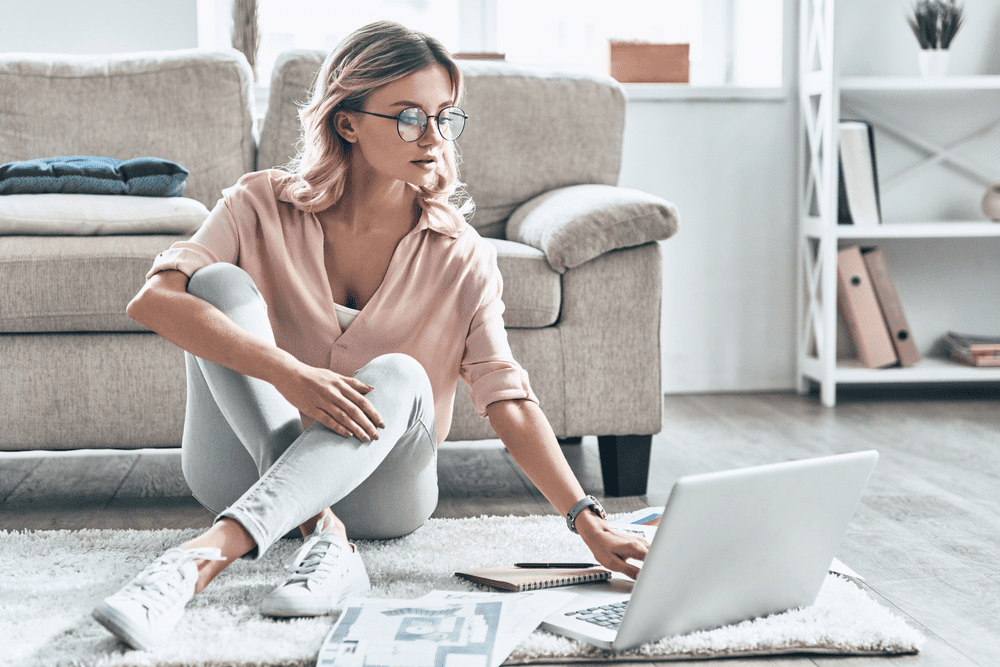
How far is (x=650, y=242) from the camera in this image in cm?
179

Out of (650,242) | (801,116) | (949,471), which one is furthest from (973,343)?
(650,242)

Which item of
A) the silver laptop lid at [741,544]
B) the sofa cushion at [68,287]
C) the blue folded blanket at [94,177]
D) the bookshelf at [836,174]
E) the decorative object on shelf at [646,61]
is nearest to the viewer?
the silver laptop lid at [741,544]

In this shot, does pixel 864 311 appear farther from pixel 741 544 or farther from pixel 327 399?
pixel 327 399

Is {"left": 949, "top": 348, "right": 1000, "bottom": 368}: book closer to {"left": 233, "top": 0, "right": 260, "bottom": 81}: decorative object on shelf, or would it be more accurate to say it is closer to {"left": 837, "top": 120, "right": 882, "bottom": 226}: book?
{"left": 837, "top": 120, "right": 882, "bottom": 226}: book

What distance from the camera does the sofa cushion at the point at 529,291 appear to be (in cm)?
176

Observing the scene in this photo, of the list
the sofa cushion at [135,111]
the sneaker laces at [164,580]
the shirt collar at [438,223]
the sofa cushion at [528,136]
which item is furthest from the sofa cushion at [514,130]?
the sneaker laces at [164,580]

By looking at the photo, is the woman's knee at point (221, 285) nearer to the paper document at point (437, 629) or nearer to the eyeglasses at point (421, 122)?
the eyeglasses at point (421, 122)

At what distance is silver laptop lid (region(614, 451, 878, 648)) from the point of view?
0.93 metres

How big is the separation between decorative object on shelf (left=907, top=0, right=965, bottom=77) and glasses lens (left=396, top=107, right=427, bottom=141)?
2.14 metres

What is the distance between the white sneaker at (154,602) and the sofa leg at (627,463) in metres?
0.92

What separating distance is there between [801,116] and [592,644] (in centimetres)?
232

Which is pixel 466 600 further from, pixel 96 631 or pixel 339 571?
pixel 96 631

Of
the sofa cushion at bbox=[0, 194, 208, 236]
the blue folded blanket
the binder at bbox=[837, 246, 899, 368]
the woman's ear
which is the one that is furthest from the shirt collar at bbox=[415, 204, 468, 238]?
the binder at bbox=[837, 246, 899, 368]

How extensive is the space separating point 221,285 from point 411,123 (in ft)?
1.01
